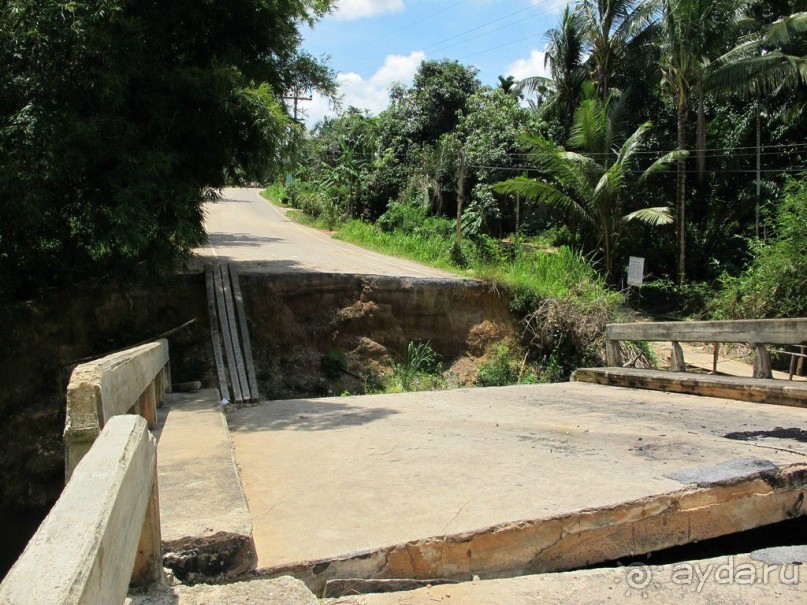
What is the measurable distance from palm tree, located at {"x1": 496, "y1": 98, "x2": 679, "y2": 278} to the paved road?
4.99m

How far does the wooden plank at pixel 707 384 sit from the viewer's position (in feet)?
21.1

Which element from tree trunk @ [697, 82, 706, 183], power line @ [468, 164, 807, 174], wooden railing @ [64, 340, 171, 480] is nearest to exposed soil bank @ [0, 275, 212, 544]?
wooden railing @ [64, 340, 171, 480]

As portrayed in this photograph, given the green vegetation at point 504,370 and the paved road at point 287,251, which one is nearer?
the green vegetation at point 504,370

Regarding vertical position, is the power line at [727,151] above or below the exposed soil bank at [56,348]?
above

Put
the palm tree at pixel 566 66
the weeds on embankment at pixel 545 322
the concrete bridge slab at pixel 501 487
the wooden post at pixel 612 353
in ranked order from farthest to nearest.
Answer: the palm tree at pixel 566 66, the weeds on embankment at pixel 545 322, the wooden post at pixel 612 353, the concrete bridge slab at pixel 501 487

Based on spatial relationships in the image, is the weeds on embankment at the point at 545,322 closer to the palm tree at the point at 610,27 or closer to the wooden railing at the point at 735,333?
the wooden railing at the point at 735,333

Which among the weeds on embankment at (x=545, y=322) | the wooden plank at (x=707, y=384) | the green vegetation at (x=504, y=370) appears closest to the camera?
the wooden plank at (x=707, y=384)

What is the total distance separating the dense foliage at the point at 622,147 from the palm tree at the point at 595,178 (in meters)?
0.05

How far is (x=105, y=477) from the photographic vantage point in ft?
5.49

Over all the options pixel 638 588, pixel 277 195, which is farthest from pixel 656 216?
pixel 277 195

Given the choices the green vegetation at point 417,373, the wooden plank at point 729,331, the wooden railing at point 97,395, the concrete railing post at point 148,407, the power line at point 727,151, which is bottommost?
the green vegetation at point 417,373

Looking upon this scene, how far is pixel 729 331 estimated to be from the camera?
7246 millimetres

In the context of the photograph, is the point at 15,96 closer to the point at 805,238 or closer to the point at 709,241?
the point at 805,238

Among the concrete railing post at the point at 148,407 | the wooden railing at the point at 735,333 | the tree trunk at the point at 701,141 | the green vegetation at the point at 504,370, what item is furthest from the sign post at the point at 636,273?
the concrete railing post at the point at 148,407
